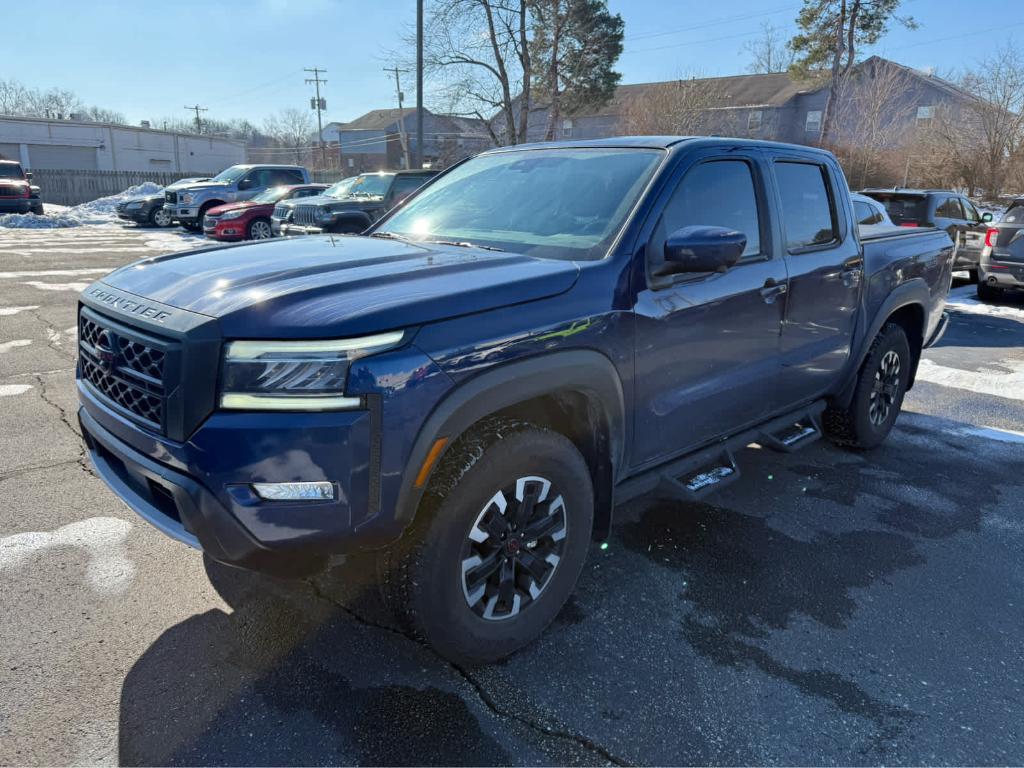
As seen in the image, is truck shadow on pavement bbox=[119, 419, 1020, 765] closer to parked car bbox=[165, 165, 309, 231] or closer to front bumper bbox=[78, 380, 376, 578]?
front bumper bbox=[78, 380, 376, 578]

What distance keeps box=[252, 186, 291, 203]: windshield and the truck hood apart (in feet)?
50.5

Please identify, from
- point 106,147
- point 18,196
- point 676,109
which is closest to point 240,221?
point 18,196

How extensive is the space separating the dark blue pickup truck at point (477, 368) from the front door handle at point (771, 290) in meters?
0.01

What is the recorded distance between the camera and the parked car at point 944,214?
39.6 ft

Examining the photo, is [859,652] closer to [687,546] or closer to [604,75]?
[687,546]

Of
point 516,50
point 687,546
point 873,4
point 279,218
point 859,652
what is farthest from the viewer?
point 873,4

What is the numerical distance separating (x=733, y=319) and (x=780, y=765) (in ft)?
6.05

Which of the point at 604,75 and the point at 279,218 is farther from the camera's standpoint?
the point at 604,75

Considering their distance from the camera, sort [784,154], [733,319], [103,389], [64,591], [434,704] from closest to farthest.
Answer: [434,704], [103,389], [64,591], [733,319], [784,154]

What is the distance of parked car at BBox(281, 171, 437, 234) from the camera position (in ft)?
39.6

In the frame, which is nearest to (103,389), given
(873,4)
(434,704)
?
(434,704)

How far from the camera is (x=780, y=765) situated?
218 centimetres

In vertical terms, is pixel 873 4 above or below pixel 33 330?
above

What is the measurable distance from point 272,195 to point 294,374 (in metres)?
17.0
